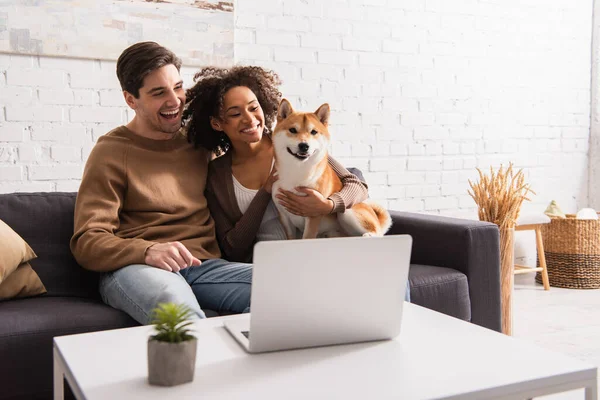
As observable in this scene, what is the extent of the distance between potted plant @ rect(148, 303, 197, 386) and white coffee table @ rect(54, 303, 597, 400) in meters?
0.02

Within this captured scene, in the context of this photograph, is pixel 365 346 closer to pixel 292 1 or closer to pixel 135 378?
pixel 135 378

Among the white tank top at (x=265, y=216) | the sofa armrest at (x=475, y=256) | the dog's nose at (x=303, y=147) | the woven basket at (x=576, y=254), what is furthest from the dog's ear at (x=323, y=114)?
the woven basket at (x=576, y=254)

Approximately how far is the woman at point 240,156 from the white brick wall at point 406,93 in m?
0.80

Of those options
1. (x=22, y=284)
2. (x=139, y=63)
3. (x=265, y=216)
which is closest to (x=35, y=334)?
(x=22, y=284)

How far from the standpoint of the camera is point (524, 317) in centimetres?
317

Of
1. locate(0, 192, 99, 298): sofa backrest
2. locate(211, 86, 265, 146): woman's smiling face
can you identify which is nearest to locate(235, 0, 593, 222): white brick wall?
locate(211, 86, 265, 146): woman's smiling face

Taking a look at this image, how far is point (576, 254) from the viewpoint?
3.88 metres

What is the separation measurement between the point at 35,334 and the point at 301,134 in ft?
2.90

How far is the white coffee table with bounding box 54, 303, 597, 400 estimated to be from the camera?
3.39 ft

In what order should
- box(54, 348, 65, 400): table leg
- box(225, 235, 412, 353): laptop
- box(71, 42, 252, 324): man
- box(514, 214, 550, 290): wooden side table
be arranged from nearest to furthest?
box(225, 235, 412, 353): laptop → box(54, 348, 65, 400): table leg → box(71, 42, 252, 324): man → box(514, 214, 550, 290): wooden side table

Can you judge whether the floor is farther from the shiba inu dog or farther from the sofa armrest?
the shiba inu dog

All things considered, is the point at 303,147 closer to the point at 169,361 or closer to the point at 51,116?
the point at 169,361

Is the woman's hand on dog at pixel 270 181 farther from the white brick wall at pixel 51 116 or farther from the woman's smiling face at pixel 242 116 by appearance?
the white brick wall at pixel 51 116

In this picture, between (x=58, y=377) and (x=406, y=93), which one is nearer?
(x=58, y=377)
